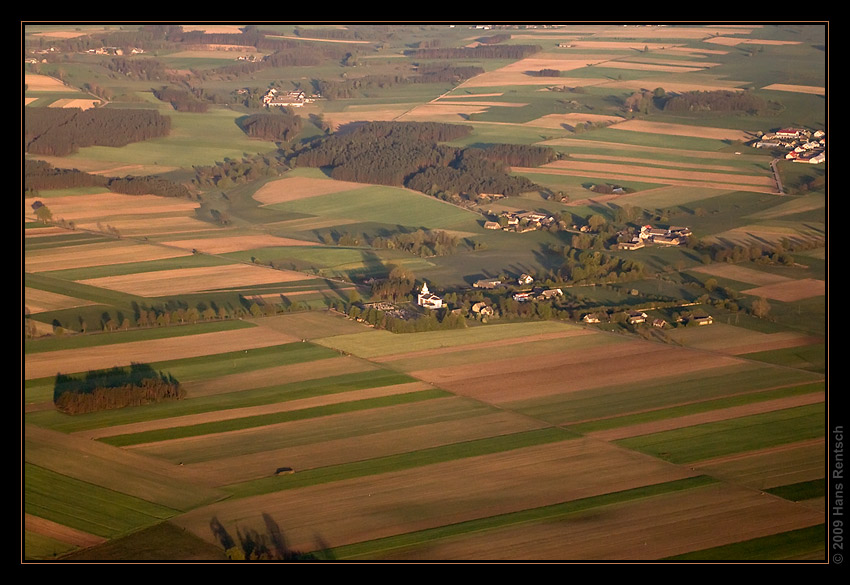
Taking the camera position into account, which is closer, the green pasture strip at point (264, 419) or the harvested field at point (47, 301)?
the green pasture strip at point (264, 419)

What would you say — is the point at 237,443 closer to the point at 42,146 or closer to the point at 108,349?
the point at 108,349

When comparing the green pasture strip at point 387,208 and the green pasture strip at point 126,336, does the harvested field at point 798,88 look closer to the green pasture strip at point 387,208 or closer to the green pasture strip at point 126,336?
the green pasture strip at point 387,208

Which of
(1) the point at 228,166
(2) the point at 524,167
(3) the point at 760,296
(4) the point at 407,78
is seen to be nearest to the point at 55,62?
(4) the point at 407,78

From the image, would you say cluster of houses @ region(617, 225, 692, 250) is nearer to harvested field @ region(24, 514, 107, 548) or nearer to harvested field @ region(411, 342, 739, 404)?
harvested field @ region(411, 342, 739, 404)

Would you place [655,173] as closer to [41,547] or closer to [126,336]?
[126,336]

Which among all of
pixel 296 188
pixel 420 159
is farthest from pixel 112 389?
pixel 420 159

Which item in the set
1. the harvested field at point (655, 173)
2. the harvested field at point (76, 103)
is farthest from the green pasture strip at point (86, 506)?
the harvested field at point (76, 103)
